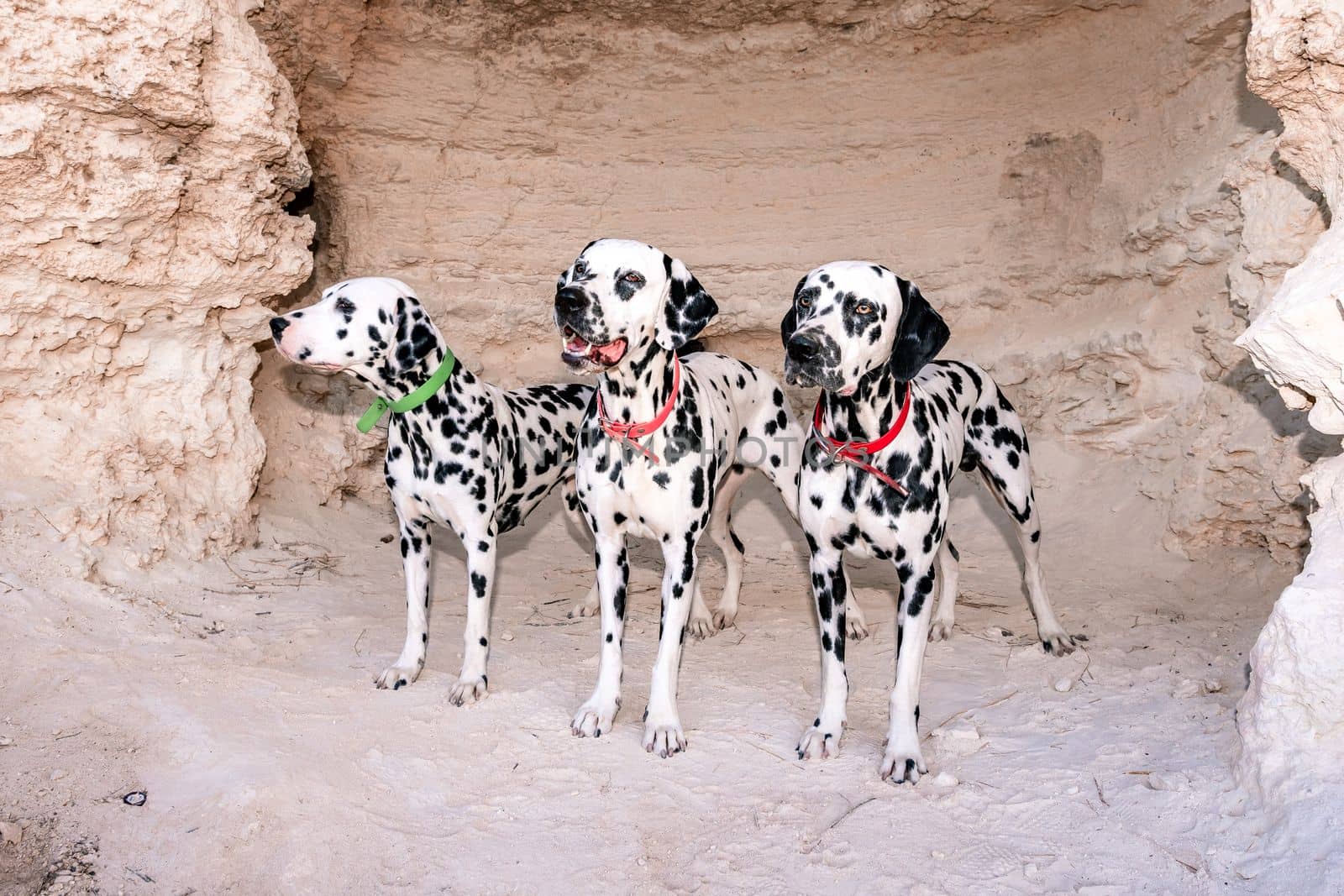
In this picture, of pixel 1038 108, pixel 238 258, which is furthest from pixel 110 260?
pixel 1038 108

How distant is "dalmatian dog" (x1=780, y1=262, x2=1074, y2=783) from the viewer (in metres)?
4.61

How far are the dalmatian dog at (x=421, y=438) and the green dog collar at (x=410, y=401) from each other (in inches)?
1.2

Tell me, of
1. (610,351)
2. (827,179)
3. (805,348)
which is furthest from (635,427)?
(827,179)

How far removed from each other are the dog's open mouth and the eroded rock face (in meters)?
2.87

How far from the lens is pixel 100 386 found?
631 cm

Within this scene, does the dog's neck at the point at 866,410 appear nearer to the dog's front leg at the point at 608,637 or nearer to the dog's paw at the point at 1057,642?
the dog's front leg at the point at 608,637

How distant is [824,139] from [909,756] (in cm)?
575

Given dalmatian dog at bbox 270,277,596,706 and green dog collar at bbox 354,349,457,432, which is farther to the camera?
green dog collar at bbox 354,349,457,432

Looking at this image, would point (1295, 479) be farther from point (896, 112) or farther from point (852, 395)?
point (896, 112)

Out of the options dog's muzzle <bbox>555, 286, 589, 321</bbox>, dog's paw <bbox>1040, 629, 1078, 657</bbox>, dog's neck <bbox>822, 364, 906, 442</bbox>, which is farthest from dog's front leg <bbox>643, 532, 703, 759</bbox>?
dog's paw <bbox>1040, 629, 1078, 657</bbox>

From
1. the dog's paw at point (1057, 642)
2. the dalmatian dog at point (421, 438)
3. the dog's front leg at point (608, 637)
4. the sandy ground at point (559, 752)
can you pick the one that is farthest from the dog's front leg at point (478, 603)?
the dog's paw at point (1057, 642)

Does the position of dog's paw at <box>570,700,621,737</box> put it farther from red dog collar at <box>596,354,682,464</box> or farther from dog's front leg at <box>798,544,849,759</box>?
red dog collar at <box>596,354,682,464</box>

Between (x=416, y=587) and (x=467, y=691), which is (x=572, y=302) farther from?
(x=467, y=691)

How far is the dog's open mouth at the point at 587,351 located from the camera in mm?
4777
